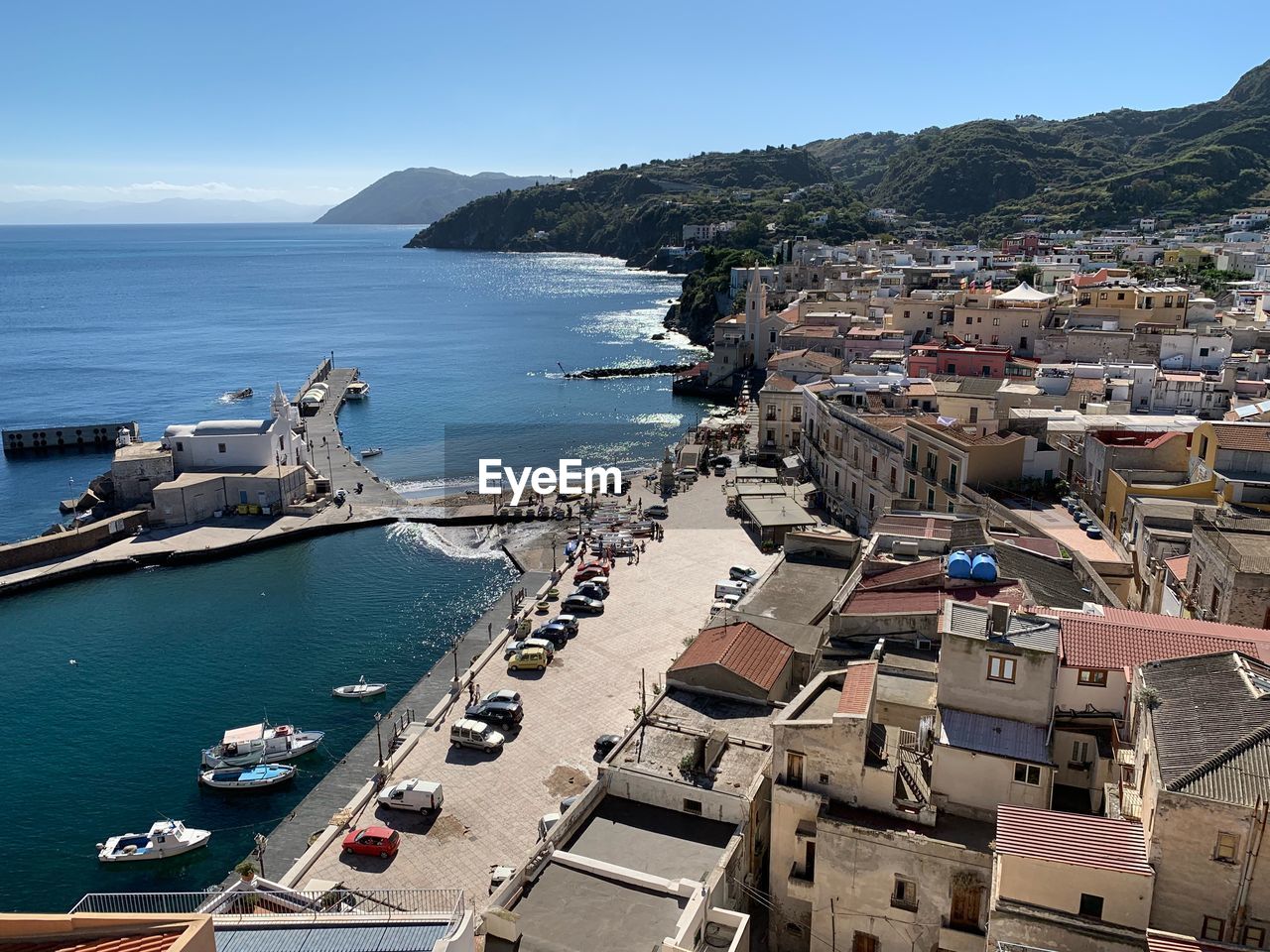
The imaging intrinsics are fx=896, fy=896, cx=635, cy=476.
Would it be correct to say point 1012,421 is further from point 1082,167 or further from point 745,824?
point 1082,167

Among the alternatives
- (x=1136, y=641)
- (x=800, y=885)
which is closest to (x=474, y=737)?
(x=800, y=885)

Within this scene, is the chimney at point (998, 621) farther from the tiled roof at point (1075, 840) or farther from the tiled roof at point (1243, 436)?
the tiled roof at point (1243, 436)

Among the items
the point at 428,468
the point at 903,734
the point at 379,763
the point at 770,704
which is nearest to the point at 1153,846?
the point at 903,734

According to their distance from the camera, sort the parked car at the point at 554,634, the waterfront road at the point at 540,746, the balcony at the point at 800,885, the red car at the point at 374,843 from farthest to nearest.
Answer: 1. the parked car at the point at 554,634
2. the red car at the point at 374,843
3. the waterfront road at the point at 540,746
4. the balcony at the point at 800,885

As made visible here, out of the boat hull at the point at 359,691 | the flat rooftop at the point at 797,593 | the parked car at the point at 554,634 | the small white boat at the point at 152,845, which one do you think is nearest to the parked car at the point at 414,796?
the small white boat at the point at 152,845

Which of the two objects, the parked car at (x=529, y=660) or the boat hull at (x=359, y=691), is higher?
the parked car at (x=529, y=660)

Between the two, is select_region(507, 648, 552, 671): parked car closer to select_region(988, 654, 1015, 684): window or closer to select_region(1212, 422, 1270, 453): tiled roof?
select_region(988, 654, 1015, 684): window
